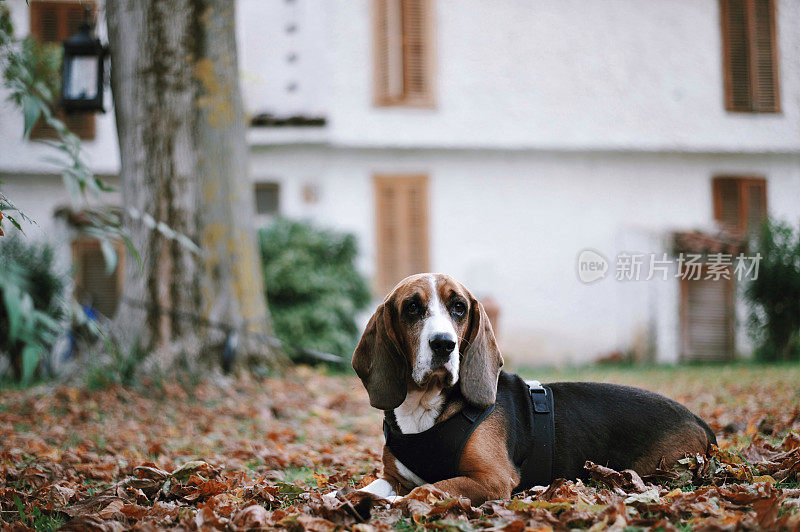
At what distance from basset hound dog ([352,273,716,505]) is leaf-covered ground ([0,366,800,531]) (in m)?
0.13

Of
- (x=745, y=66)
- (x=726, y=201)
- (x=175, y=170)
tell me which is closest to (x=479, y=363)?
(x=175, y=170)

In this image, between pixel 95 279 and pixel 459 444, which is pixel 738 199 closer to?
pixel 95 279

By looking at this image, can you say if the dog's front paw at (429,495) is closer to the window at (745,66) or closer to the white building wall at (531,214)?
the white building wall at (531,214)

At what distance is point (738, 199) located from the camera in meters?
15.3

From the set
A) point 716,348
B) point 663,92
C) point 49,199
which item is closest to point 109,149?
point 49,199

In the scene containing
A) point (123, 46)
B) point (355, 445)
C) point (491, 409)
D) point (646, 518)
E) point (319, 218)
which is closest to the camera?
point (646, 518)

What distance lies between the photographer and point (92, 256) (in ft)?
49.2

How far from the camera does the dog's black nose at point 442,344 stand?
3.08 metres

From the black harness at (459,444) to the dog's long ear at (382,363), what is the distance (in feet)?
0.58

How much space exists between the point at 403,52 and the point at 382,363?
39.8 ft

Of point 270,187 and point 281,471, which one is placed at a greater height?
point 270,187

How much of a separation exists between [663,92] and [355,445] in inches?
490

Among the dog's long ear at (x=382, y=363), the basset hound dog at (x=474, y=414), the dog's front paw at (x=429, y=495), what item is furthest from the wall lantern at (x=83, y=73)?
the dog's front paw at (x=429, y=495)

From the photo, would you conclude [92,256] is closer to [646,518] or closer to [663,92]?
[663,92]
